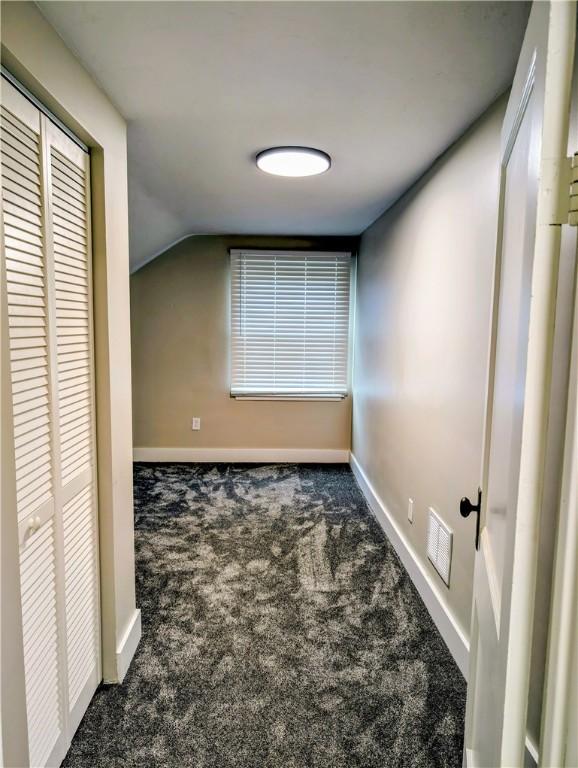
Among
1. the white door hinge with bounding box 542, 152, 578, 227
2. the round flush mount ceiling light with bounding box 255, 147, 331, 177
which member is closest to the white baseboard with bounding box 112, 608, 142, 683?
the white door hinge with bounding box 542, 152, 578, 227

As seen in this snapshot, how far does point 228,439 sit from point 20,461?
3.38 meters

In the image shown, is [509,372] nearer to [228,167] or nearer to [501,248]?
[501,248]

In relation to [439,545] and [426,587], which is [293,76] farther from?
[426,587]

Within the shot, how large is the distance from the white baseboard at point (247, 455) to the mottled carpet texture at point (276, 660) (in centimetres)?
132

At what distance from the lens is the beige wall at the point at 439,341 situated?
1.74 m

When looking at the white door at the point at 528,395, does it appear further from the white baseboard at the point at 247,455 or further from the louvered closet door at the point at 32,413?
the white baseboard at the point at 247,455

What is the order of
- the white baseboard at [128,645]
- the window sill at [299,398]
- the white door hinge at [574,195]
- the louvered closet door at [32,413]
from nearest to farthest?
the white door hinge at [574,195] < the louvered closet door at [32,413] < the white baseboard at [128,645] < the window sill at [299,398]

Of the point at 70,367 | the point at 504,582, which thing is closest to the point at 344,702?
the point at 504,582

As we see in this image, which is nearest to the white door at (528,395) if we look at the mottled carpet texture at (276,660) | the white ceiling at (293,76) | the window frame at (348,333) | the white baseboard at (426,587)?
the white ceiling at (293,76)

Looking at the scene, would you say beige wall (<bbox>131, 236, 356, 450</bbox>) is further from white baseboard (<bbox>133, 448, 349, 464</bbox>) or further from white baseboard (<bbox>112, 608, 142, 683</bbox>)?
white baseboard (<bbox>112, 608, 142, 683</bbox>)

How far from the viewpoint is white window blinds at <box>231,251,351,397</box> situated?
14.1ft

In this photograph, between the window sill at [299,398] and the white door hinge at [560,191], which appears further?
the window sill at [299,398]

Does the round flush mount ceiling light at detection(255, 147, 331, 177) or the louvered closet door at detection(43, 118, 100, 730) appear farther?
the round flush mount ceiling light at detection(255, 147, 331, 177)

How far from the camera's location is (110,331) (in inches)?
63.2
